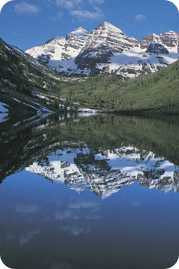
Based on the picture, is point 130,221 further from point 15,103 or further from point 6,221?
point 15,103

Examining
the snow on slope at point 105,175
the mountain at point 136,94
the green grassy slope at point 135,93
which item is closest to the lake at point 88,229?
the snow on slope at point 105,175

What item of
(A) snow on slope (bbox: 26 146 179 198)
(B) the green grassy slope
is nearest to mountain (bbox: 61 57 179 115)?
(B) the green grassy slope

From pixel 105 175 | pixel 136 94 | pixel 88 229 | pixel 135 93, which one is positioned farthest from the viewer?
pixel 135 93

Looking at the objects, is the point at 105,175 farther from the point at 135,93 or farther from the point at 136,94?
the point at 135,93

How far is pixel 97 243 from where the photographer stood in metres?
3.74

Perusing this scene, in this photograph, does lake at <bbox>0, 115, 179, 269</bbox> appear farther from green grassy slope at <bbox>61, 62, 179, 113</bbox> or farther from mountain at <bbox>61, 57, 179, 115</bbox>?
green grassy slope at <bbox>61, 62, 179, 113</bbox>

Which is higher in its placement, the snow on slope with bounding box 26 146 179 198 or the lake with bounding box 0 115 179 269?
the lake with bounding box 0 115 179 269

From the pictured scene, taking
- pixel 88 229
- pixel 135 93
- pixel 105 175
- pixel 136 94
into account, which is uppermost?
pixel 135 93

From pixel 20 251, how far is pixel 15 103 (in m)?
48.4

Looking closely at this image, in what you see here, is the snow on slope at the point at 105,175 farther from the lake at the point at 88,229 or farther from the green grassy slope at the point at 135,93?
the green grassy slope at the point at 135,93

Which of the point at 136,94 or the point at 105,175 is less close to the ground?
the point at 136,94

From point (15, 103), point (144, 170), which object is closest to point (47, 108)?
point (15, 103)

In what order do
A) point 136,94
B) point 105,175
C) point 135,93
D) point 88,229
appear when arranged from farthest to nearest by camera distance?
point 135,93 < point 136,94 < point 105,175 < point 88,229

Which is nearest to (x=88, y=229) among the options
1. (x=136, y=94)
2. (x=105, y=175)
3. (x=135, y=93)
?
(x=105, y=175)
